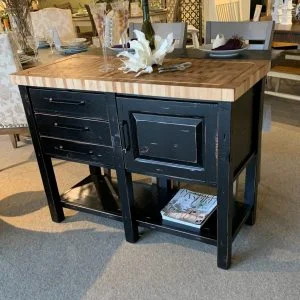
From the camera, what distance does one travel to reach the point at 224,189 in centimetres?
133

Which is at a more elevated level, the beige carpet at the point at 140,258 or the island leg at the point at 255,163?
the island leg at the point at 255,163

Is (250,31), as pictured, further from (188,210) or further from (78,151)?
(78,151)

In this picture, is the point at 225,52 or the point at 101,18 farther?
the point at 225,52

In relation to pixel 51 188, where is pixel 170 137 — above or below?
above

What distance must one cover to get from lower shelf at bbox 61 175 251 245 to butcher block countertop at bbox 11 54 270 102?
25.4 inches

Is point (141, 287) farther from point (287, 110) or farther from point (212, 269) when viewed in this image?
point (287, 110)

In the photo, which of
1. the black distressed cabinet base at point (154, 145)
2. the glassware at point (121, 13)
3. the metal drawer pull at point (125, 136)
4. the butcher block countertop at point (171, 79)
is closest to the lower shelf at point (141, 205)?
the black distressed cabinet base at point (154, 145)

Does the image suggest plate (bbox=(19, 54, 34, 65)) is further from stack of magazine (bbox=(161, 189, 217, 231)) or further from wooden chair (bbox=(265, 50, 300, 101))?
wooden chair (bbox=(265, 50, 300, 101))

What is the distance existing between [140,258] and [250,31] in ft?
4.48

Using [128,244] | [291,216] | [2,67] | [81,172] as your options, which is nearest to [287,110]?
[291,216]

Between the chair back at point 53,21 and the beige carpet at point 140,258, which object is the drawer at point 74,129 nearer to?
the beige carpet at point 140,258

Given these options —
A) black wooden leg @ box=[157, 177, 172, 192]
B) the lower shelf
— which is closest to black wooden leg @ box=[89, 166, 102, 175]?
the lower shelf

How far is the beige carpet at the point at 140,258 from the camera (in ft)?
4.75

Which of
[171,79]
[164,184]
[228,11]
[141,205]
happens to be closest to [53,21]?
[228,11]
